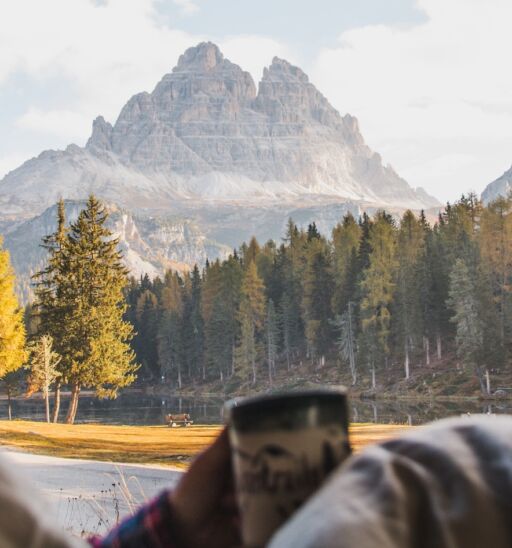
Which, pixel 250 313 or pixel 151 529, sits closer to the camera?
pixel 151 529

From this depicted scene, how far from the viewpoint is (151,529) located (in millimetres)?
1439

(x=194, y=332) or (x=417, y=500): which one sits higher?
(x=194, y=332)

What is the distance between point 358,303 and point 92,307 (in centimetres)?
2892

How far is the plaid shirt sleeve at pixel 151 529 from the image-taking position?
1435 mm

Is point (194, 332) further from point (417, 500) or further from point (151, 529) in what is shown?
point (417, 500)

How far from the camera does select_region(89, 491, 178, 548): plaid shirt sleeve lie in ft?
4.71

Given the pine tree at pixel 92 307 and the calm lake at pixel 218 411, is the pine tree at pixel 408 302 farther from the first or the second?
the pine tree at pixel 92 307

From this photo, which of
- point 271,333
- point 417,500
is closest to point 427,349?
point 271,333

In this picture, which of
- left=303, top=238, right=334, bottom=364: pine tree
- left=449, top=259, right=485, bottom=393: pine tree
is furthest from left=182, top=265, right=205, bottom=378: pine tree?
left=449, top=259, right=485, bottom=393: pine tree

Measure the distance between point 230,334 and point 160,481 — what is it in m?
63.5

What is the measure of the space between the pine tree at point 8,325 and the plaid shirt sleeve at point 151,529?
31874 mm

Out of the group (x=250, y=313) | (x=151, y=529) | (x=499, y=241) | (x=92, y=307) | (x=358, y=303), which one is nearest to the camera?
(x=151, y=529)

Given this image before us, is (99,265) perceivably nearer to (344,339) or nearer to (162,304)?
(344,339)

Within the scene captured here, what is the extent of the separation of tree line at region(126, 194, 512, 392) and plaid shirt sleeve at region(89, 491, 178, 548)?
45.8m
